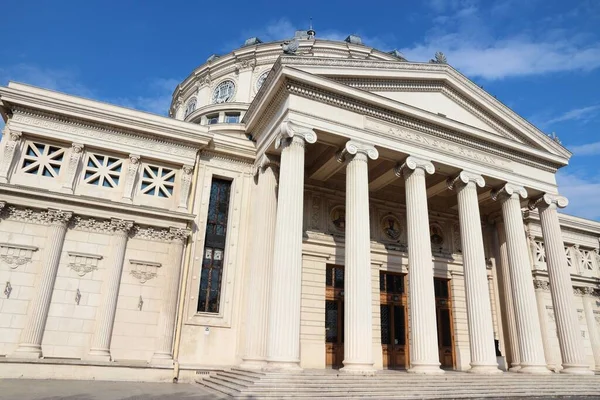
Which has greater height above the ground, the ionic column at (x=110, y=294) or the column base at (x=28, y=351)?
the ionic column at (x=110, y=294)

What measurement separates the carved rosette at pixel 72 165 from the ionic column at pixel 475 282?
1421 centimetres

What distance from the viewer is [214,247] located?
1619 cm

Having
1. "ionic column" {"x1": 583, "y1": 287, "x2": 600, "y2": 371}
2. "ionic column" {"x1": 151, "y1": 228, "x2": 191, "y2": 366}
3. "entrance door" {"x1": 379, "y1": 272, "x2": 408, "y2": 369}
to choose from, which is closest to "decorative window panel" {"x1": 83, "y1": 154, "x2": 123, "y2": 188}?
"ionic column" {"x1": 151, "y1": 228, "x2": 191, "y2": 366}

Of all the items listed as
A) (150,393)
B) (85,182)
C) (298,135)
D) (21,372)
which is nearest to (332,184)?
(298,135)

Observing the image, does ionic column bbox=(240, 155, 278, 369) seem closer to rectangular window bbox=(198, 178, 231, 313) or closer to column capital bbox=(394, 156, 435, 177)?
rectangular window bbox=(198, 178, 231, 313)

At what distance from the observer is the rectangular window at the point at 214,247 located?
1545 centimetres

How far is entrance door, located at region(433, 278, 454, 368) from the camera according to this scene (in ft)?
62.6

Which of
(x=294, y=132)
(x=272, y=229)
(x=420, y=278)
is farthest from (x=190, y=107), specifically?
(x=420, y=278)

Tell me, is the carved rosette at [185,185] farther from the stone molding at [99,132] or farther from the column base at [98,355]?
the column base at [98,355]

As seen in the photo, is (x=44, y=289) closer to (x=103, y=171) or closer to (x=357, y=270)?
(x=103, y=171)

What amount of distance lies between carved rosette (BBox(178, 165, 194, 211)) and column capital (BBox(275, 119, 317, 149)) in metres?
4.18

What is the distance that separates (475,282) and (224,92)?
20.0 m

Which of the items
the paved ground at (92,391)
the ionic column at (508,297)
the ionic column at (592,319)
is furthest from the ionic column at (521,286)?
the ionic column at (592,319)

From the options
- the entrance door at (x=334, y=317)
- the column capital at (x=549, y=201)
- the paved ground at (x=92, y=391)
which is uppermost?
the column capital at (x=549, y=201)
